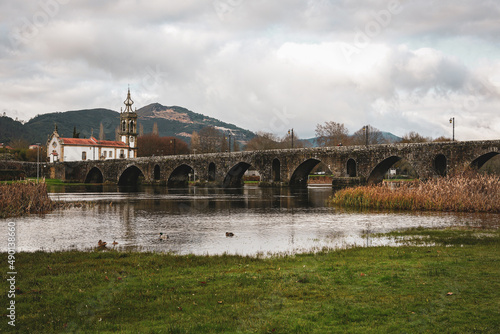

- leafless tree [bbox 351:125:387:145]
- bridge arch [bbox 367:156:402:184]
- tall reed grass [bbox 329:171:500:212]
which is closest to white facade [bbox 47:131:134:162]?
leafless tree [bbox 351:125:387:145]

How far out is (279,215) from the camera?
1012 inches

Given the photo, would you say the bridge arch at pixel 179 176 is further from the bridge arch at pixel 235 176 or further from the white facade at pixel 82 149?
the white facade at pixel 82 149

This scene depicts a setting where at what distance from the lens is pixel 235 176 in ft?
252

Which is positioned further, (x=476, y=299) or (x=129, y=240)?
(x=129, y=240)

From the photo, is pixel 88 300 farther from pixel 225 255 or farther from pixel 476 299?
pixel 476 299

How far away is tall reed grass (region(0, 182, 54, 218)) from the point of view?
24.6m

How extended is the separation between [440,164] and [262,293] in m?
47.9

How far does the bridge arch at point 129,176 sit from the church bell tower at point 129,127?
1110 inches

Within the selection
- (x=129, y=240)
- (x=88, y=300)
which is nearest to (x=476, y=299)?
(x=88, y=300)

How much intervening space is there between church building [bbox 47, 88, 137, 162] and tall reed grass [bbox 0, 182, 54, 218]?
312 ft

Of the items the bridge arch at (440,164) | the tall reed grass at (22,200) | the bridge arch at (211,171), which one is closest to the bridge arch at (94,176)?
the bridge arch at (211,171)

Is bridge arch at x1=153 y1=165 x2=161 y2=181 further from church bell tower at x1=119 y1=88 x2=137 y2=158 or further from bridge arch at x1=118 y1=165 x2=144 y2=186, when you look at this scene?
church bell tower at x1=119 y1=88 x2=137 y2=158

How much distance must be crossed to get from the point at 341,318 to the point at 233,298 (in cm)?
190

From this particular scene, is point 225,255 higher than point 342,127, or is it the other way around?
point 342,127
